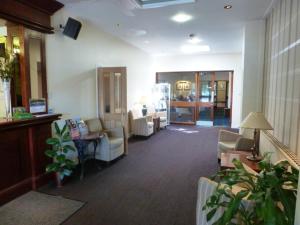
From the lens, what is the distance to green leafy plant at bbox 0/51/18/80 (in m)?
2.91

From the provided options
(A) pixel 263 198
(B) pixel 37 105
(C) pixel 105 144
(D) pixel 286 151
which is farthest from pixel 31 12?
(D) pixel 286 151

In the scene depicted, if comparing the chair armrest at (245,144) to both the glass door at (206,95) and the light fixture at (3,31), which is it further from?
the glass door at (206,95)

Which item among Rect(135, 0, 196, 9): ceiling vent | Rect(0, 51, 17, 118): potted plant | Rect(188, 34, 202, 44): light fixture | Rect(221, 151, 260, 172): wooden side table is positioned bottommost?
Rect(221, 151, 260, 172): wooden side table

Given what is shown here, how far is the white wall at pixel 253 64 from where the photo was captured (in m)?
4.16

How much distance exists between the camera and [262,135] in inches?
145

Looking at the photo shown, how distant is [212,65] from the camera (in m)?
8.14

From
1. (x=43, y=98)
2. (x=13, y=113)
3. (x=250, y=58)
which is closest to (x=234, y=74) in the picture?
(x=250, y=58)

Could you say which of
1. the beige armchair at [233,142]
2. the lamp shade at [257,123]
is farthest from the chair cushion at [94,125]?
the lamp shade at [257,123]

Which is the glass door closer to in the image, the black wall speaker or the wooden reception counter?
the black wall speaker

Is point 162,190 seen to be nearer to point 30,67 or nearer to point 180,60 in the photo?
point 30,67

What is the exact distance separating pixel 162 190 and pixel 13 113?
8.05ft

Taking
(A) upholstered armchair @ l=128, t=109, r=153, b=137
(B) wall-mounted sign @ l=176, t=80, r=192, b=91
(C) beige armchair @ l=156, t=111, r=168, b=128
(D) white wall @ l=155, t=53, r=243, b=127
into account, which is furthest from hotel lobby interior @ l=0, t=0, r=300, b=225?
(B) wall-mounted sign @ l=176, t=80, r=192, b=91

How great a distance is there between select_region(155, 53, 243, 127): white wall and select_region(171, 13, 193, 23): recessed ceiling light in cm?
415

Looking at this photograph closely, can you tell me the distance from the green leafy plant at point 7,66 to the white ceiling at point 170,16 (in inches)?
47.6
